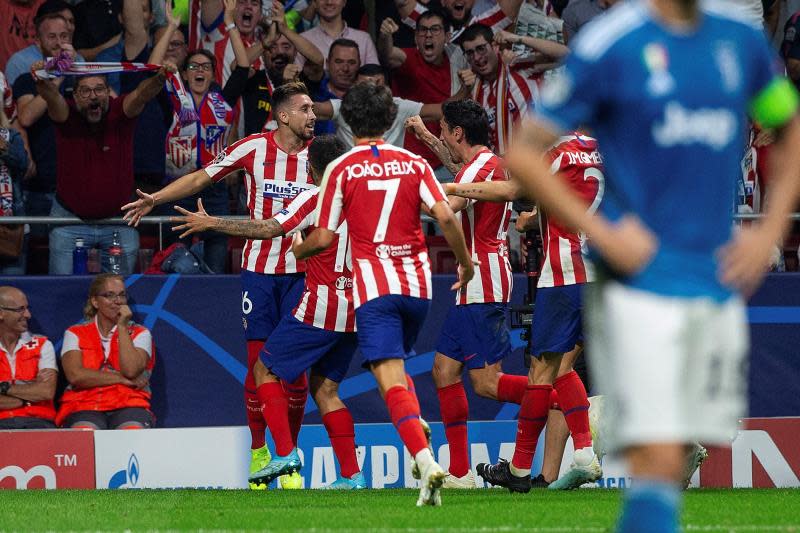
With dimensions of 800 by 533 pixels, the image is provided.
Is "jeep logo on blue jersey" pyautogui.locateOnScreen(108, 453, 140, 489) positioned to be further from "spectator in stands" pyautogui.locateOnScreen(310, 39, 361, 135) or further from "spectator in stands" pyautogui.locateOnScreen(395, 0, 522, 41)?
"spectator in stands" pyautogui.locateOnScreen(395, 0, 522, 41)

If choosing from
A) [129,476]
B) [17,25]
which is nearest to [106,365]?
[129,476]

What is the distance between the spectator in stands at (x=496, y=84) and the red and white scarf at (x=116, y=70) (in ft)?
8.41

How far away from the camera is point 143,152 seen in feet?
39.2

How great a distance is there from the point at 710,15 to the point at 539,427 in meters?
5.35

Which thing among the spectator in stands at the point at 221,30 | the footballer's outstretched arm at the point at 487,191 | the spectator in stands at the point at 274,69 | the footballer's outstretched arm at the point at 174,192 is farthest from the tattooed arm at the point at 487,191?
the spectator in stands at the point at 221,30

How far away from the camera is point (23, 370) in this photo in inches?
419

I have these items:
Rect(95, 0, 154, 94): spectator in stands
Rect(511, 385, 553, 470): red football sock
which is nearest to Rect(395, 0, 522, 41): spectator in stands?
Rect(95, 0, 154, 94): spectator in stands

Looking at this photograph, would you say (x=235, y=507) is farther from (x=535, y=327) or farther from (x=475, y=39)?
(x=475, y=39)

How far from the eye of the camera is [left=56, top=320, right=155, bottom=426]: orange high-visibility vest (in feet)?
35.0

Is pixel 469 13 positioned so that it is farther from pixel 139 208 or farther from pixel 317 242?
pixel 317 242

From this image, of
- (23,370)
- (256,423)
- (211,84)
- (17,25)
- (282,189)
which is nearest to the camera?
(256,423)

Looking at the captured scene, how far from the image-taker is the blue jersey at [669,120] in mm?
3553

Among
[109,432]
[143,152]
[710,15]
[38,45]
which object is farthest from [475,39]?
[710,15]

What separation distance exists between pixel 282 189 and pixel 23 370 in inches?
106
